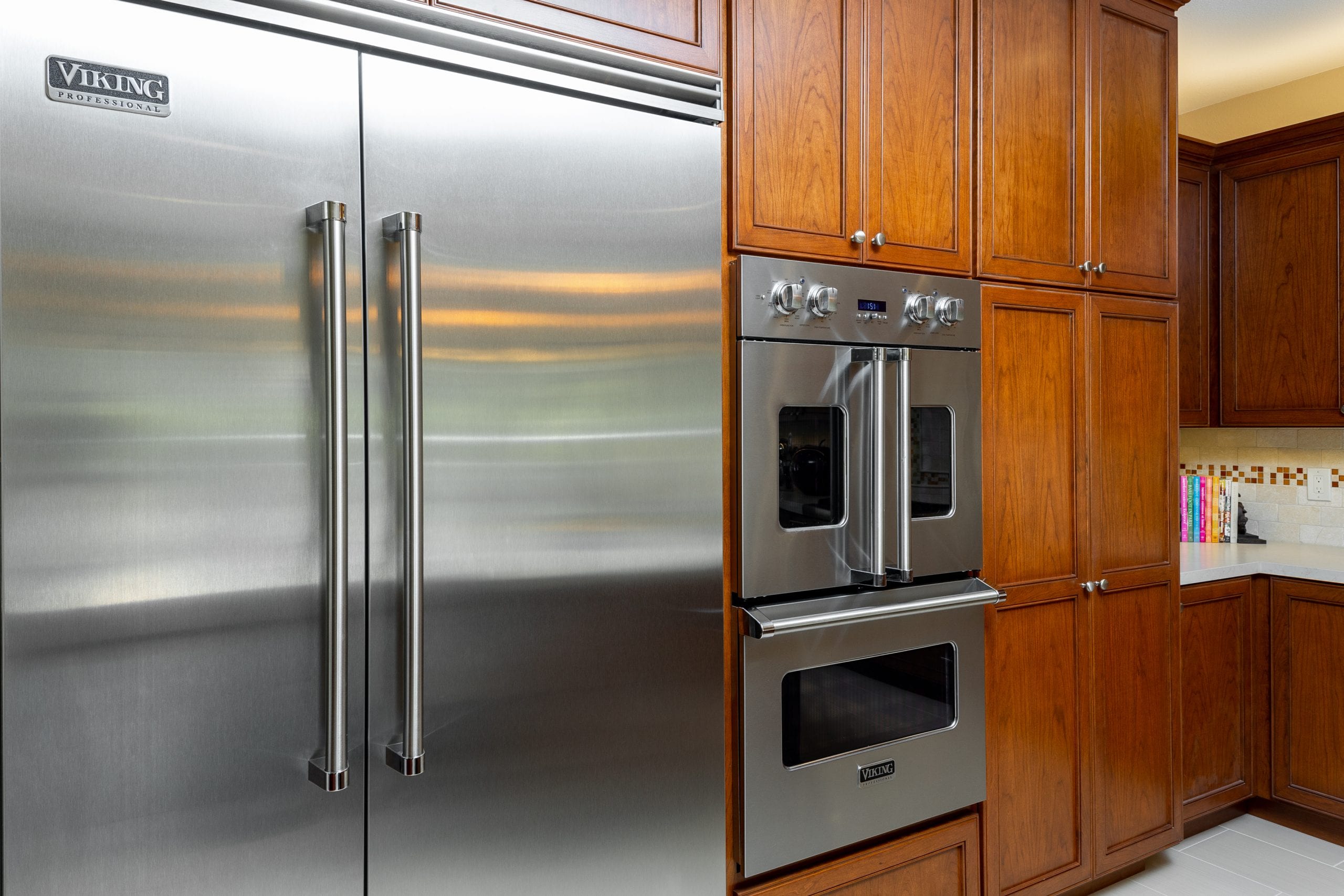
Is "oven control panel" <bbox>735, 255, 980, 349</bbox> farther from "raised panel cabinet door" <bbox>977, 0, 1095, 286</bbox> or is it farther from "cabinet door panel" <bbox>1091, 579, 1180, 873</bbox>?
"cabinet door panel" <bbox>1091, 579, 1180, 873</bbox>

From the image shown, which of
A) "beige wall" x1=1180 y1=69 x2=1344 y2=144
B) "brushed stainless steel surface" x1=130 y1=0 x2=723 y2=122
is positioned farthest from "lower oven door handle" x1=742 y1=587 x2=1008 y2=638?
"beige wall" x1=1180 y1=69 x2=1344 y2=144

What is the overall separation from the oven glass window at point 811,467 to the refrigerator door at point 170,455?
816 millimetres

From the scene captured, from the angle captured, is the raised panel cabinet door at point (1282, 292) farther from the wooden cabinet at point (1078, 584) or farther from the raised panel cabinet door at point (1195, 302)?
the wooden cabinet at point (1078, 584)

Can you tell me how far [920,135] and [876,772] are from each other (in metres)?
1.38

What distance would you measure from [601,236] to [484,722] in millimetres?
788

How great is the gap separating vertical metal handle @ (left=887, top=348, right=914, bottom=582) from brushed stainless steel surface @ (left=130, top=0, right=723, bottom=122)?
0.61 metres

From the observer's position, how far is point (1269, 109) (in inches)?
137

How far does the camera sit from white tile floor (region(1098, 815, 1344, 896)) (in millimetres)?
2338

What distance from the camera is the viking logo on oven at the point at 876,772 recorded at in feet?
5.56

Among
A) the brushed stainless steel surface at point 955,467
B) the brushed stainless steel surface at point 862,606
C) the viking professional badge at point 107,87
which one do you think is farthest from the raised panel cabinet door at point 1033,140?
the viking professional badge at point 107,87

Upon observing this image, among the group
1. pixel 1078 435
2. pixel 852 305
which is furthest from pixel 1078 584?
pixel 852 305

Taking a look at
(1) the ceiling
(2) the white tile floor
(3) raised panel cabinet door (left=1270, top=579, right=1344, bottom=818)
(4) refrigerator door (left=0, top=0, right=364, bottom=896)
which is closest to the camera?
(4) refrigerator door (left=0, top=0, right=364, bottom=896)

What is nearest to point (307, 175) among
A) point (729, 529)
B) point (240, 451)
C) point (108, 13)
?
point (108, 13)

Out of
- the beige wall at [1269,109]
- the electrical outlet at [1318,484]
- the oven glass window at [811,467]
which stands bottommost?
the electrical outlet at [1318,484]
